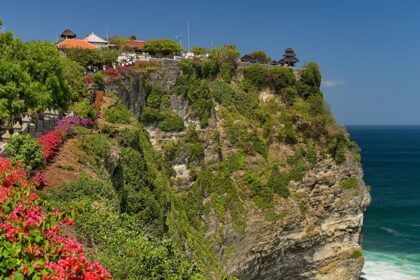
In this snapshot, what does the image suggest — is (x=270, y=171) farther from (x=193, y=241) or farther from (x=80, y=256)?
(x=80, y=256)

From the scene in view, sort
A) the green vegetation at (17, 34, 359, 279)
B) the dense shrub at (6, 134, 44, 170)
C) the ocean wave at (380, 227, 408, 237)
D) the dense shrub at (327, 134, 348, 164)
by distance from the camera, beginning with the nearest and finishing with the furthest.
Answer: the dense shrub at (6, 134, 44, 170) < the green vegetation at (17, 34, 359, 279) < the dense shrub at (327, 134, 348, 164) < the ocean wave at (380, 227, 408, 237)

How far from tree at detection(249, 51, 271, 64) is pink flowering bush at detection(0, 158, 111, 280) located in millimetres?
45176

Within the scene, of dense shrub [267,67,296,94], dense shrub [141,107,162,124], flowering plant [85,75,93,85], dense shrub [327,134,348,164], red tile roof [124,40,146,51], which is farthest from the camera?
red tile roof [124,40,146,51]

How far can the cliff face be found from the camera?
130 feet

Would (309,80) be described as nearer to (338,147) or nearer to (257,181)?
(338,147)

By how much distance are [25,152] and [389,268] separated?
46482 mm

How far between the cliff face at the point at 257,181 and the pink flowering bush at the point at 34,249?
27.8 metres

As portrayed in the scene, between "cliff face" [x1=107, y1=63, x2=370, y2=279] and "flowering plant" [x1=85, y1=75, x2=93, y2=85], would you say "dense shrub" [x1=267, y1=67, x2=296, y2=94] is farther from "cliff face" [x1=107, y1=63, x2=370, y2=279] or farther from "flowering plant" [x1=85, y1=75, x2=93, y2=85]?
"flowering plant" [x1=85, y1=75, x2=93, y2=85]

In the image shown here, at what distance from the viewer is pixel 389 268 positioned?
5206cm

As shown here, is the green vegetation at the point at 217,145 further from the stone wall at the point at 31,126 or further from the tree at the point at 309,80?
the stone wall at the point at 31,126

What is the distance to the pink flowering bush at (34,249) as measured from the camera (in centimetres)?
754

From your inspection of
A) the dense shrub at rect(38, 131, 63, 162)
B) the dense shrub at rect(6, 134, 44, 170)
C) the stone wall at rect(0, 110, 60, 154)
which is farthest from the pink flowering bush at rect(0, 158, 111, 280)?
the stone wall at rect(0, 110, 60, 154)

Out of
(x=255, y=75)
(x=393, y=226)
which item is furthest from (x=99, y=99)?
(x=393, y=226)

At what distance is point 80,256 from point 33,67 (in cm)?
1927
